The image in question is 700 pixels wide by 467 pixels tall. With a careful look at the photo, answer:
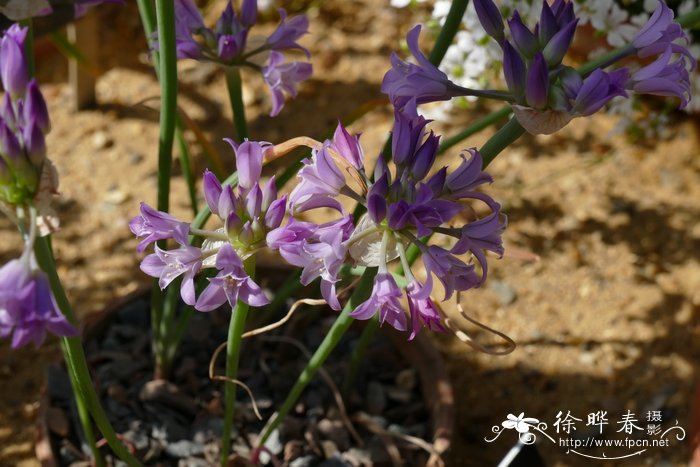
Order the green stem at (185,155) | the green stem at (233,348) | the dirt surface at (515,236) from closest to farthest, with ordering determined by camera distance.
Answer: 1. the green stem at (233,348)
2. the green stem at (185,155)
3. the dirt surface at (515,236)

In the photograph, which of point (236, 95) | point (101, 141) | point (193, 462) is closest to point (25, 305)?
point (236, 95)

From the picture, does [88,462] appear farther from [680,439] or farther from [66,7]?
[680,439]

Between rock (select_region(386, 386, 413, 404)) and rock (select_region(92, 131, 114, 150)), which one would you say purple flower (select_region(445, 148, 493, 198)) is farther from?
rock (select_region(92, 131, 114, 150))

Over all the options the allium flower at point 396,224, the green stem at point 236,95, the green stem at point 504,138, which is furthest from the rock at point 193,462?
the green stem at point 504,138

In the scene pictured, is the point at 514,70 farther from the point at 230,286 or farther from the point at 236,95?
the point at 236,95

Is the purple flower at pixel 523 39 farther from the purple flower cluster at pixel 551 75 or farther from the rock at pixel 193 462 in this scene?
the rock at pixel 193 462

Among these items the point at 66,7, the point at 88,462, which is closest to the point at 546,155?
the point at 66,7

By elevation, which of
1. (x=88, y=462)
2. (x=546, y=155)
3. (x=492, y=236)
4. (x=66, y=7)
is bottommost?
(x=88, y=462)
